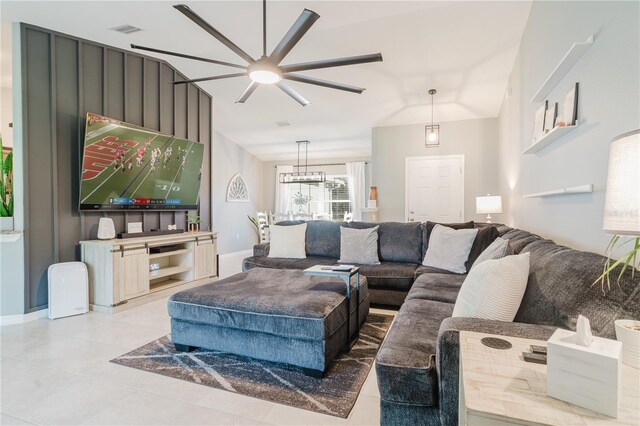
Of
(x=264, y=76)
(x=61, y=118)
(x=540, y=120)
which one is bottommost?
(x=540, y=120)

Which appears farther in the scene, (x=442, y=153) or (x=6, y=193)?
(x=442, y=153)

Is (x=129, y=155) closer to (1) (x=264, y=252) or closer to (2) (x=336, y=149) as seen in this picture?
(1) (x=264, y=252)

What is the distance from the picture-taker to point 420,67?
13.7 feet

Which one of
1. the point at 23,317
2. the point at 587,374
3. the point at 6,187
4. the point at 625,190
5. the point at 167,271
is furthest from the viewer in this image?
the point at 167,271

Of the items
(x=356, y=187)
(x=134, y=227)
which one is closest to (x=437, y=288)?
(x=134, y=227)

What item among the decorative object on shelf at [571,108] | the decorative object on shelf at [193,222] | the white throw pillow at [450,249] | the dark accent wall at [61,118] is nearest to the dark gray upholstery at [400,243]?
the white throw pillow at [450,249]

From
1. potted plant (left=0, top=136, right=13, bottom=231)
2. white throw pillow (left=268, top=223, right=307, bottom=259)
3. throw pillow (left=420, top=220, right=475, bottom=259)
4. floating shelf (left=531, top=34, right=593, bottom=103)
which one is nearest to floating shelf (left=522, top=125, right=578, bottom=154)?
floating shelf (left=531, top=34, right=593, bottom=103)

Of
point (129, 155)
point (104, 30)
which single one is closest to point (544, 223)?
point (129, 155)

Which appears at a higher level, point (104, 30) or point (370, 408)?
point (104, 30)

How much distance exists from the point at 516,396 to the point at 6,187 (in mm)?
4551

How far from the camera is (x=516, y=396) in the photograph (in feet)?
2.37

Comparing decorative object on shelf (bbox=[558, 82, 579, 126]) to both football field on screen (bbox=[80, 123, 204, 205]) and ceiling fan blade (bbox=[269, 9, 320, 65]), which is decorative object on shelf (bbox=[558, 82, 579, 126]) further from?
football field on screen (bbox=[80, 123, 204, 205])

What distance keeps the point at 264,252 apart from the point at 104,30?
3095 mm

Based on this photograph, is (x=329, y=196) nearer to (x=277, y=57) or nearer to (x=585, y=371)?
(x=277, y=57)
